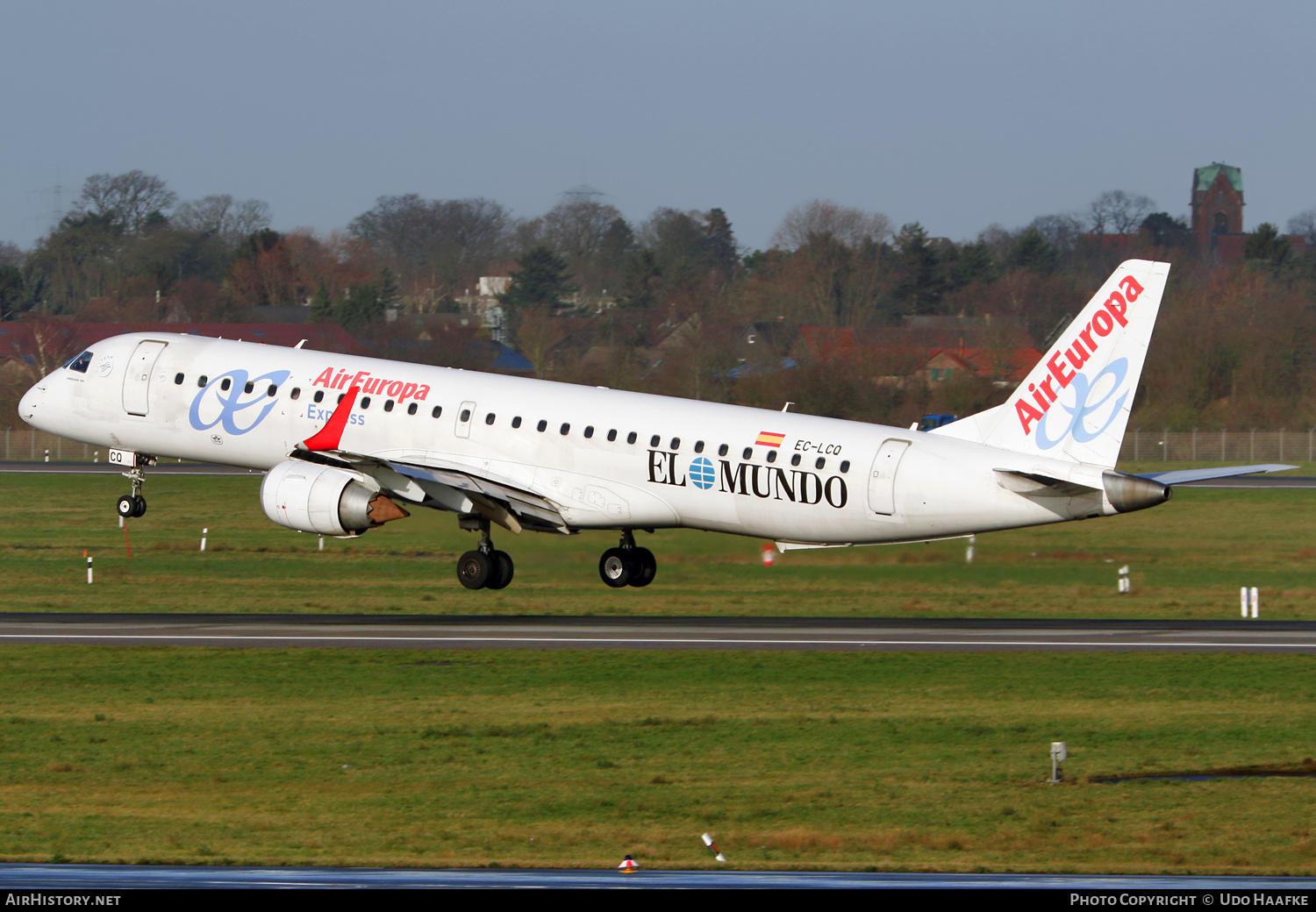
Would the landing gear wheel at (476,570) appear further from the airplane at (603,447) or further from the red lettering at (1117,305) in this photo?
the red lettering at (1117,305)

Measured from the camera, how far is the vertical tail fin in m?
33.0

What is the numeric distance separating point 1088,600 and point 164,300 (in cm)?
11629

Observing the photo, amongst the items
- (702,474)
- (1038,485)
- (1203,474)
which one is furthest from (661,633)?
(1203,474)

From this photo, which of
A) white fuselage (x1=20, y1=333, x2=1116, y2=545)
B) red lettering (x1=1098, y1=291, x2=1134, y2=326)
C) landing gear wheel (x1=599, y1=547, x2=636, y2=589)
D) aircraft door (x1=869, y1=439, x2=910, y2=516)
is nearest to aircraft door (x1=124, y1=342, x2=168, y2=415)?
white fuselage (x1=20, y1=333, x2=1116, y2=545)

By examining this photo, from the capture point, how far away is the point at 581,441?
3753cm

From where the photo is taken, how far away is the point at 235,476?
7944 cm

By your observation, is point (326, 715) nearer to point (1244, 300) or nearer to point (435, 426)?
point (435, 426)

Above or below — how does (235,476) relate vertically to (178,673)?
above

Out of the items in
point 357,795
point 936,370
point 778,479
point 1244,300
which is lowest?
point 357,795

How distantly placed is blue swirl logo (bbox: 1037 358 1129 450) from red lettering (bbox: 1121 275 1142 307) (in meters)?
1.38

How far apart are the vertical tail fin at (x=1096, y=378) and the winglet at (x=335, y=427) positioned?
1655cm

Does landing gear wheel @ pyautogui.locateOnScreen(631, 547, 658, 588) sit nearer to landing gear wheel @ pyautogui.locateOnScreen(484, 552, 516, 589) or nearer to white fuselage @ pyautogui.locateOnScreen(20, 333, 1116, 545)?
white fuselage @ pyautogui.locateOnScreen(20, 333, 1116, 545)

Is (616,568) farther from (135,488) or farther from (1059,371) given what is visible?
(135,488)
